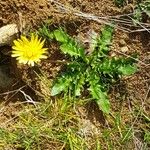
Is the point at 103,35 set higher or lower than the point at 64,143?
higher

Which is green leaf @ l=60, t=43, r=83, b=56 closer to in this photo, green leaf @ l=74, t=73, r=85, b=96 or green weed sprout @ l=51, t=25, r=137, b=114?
green weed sprout @ l=51, t=25, r=137, b=114

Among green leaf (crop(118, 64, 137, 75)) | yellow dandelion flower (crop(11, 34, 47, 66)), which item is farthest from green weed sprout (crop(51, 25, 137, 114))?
yellow dandelion flower (crop(11, 34, 47, 66))

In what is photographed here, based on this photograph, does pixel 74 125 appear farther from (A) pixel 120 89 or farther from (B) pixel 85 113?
(A) pixel 120 89

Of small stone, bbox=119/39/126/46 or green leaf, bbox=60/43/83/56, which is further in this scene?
small stone, bbox=119/39/126/46

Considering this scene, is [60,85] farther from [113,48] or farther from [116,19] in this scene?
[116,19]

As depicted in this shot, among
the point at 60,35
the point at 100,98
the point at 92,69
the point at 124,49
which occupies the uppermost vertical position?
the point at 60,35

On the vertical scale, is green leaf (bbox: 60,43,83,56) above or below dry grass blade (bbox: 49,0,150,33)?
below

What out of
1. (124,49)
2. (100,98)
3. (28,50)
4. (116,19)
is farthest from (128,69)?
(28,50)

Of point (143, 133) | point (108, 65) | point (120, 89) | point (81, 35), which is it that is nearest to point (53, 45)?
point (81, 35)
